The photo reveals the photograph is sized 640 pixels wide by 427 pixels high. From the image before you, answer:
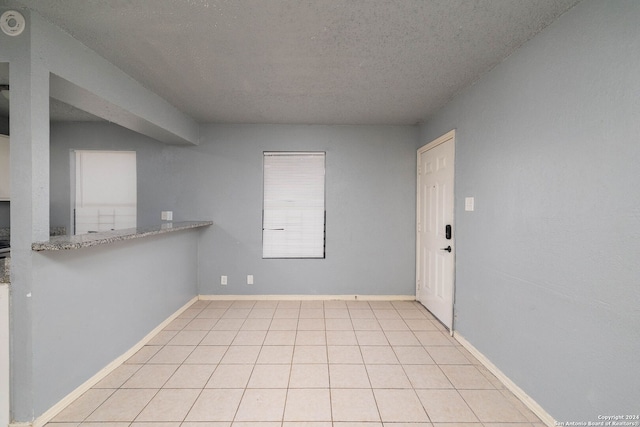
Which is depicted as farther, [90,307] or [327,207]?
[327,207]

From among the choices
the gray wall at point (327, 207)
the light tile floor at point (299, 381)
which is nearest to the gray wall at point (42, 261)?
the light tile floor at point (299, 381)

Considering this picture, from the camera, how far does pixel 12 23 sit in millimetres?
1599

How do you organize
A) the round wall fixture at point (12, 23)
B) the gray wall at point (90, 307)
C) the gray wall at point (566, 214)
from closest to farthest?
the gray wall at point (566, 214) → the round wall fixture at point (12, 23) → the gray wall at point (90, 307)

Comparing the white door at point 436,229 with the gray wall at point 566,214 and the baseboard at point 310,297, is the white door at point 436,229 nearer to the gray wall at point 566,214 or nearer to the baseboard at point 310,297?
the baseboard at point 310,297

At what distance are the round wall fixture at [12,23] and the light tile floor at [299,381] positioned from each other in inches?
93.2

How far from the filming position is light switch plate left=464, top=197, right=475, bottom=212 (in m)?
2.56

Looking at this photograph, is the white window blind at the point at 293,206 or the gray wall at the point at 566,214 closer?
the gray wall at the point at 566,214

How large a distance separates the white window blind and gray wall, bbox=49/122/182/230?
4.34ft

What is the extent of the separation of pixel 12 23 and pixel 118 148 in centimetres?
241

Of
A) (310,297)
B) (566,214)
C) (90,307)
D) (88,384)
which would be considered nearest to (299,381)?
(88,384)

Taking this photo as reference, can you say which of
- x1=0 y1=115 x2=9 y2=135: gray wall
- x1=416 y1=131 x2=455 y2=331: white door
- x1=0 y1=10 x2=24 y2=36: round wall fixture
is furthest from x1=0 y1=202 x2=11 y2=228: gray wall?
x1=416 y1=131 x2=455 y2=331: white door

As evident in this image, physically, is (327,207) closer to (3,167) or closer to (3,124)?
(3,167)

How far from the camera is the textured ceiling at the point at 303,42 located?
1.60m

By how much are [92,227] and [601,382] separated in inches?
204
